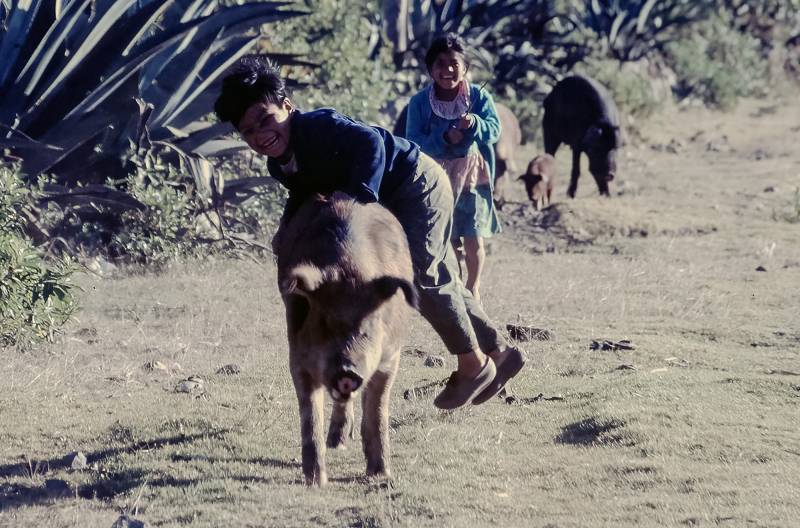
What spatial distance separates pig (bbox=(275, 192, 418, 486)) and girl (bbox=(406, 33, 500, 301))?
1981mm

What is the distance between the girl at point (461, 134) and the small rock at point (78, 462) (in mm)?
2689

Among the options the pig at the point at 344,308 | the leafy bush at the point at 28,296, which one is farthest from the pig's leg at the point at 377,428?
the leafy bush at the point at 28,296

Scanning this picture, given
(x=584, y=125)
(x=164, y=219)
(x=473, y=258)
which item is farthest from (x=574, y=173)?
(x=473, y=258)

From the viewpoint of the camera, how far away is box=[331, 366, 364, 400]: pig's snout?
4.22m

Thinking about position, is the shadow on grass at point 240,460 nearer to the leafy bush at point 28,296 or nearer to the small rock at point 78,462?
the small rock at point 78,462

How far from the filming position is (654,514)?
14.2 ft

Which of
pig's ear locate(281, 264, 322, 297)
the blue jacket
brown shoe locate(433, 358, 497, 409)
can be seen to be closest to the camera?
pig's ear locate(281, 264, 322, 297)

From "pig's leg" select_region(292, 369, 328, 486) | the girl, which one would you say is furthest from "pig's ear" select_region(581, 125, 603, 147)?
"pig's leg" select_region(292, 369, 328, 486)

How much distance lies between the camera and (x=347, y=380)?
13.8 feet

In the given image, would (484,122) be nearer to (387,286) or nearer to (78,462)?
(387,286)

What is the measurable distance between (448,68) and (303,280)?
9.19 ft

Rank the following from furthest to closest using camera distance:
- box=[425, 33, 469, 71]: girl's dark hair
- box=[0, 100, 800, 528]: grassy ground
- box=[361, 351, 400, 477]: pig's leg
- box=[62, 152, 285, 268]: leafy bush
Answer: box=[62, 152, 285, 268]: leafy bush, box=[425, 33, 469, 71]: girl's dark hair, box=[361, 351, 400, 477]: pig's leg, box=[0, 100, 800, 528]: grassy ground

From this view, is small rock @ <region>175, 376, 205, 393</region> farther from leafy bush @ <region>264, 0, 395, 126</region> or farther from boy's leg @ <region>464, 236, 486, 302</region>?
leafy bush @ <region>264, 0, 395, 126</region>

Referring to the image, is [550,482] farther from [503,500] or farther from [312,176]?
[312,176]
